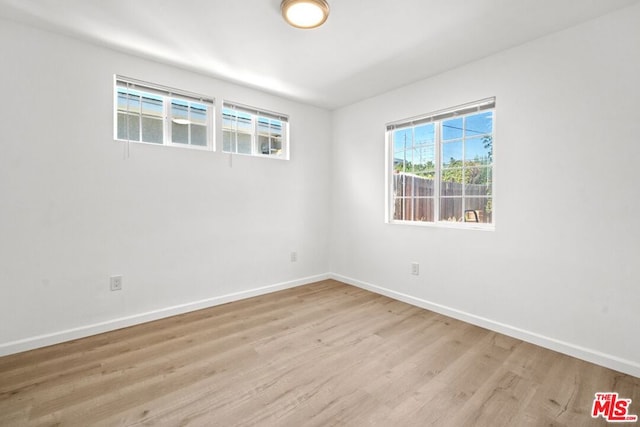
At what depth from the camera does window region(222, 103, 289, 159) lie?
3.38 m

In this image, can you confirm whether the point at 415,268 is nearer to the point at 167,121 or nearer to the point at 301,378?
the point at 301,378

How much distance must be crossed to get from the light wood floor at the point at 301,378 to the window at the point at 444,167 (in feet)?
3.95

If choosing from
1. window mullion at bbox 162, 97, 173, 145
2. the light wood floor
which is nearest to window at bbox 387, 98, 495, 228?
the light wood floor

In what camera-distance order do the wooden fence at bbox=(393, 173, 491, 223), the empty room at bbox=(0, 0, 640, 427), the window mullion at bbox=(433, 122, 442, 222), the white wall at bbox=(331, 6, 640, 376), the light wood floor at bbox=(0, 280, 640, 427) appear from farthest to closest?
the window mullion at bbox=(433, 122, 442, 222)
the wooden fence at bbox=(393, 173, 491, 223)
the white wall at bbox=(331, 6, 640, 376)
the empty room at bbox=(0, 0, 640, 427)
the light wood floor at bbox=(0, 280, 640, 427)

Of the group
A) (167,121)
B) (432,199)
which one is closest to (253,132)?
(167,121)

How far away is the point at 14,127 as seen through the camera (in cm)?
225

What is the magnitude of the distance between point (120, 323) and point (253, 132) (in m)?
2.47

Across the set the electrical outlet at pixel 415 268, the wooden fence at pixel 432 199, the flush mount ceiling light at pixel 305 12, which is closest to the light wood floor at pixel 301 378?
the electrical outlet at pixel 415 268

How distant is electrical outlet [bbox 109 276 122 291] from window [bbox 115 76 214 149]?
1.31 m

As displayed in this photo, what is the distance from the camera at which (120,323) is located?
8.84 feet

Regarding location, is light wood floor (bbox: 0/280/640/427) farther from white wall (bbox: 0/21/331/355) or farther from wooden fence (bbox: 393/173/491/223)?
wooden fence (bbox: 393/173/491/223)

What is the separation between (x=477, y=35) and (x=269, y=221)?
2.86 meters

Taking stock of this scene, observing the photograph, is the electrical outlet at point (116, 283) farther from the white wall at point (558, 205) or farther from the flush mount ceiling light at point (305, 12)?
the white wall at point (558, 205)

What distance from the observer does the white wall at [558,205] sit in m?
2.04
